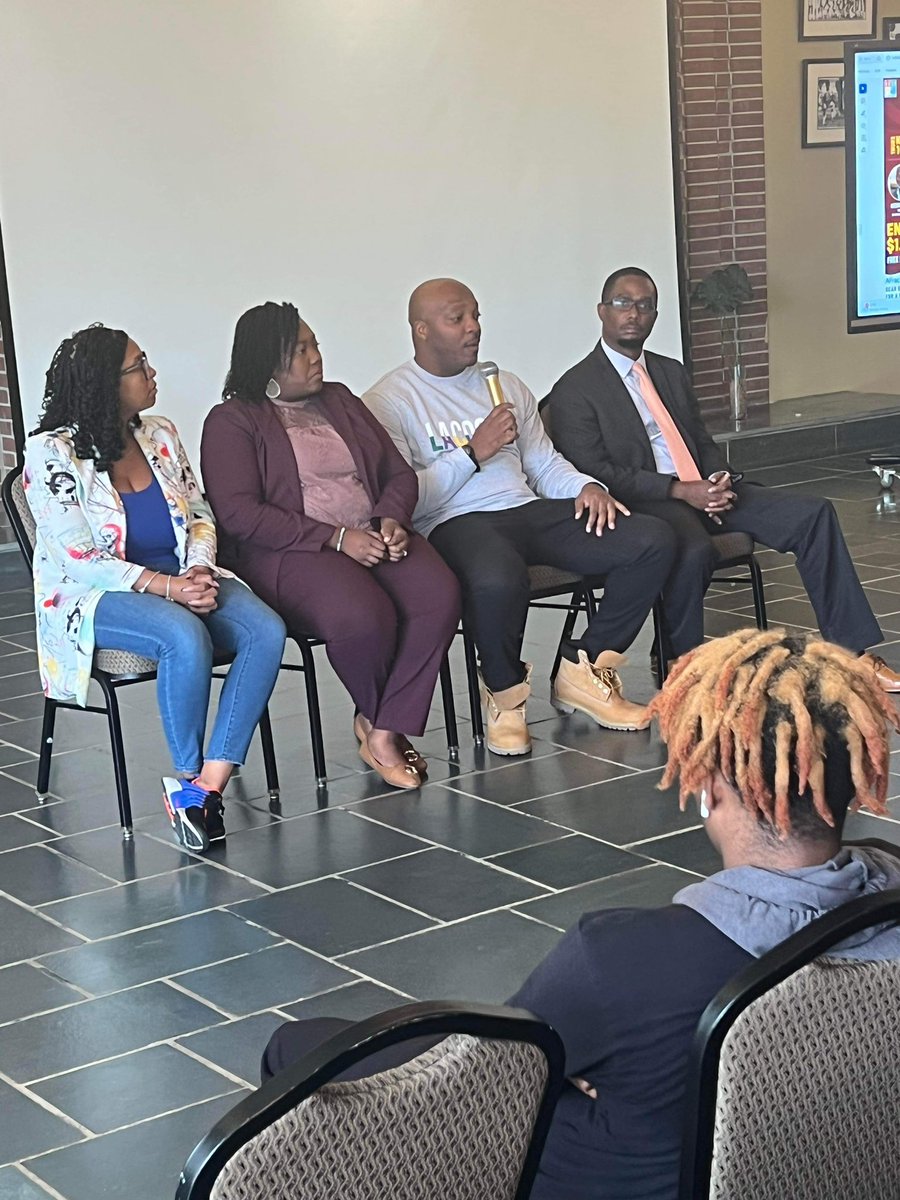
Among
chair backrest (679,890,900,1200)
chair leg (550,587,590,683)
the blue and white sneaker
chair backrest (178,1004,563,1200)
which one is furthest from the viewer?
chair leg (550,587,590,683)

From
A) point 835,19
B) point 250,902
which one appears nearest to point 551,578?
point 250,902

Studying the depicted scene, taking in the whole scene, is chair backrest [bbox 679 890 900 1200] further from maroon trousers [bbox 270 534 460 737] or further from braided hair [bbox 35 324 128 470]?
braided hair [bbox 35 324 128 470]

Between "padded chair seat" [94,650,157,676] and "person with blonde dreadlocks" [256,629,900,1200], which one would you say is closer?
"person with blonde dreadlocks" [256,629,900,1200]

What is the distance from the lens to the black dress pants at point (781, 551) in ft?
15.1

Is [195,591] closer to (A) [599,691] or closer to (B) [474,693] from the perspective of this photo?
(B) [474,693]

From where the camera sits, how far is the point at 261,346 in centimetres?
423

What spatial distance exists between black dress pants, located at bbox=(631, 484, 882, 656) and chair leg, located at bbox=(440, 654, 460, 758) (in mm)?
637

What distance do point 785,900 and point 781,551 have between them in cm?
319

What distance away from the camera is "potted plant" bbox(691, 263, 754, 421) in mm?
8742

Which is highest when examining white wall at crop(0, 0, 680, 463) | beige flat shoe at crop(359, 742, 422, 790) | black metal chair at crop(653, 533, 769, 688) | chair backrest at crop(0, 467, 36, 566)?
white wall at crop(0, 0, 680, 463)

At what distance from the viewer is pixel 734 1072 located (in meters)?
1.48

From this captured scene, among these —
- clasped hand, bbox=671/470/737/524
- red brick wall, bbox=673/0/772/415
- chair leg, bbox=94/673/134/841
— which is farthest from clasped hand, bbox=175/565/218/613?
red brick wall, bbox=673/0/772/415

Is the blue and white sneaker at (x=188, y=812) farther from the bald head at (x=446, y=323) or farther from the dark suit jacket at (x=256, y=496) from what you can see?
the bald head at (x=446, y=323)

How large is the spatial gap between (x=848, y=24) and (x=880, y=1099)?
899cm
